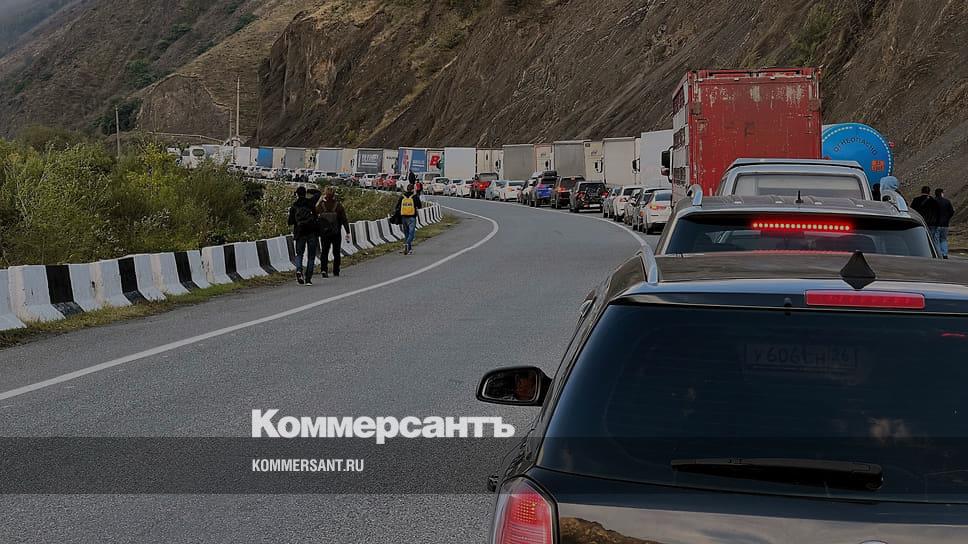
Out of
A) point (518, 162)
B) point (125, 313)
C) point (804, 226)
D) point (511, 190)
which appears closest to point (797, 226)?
point (804, 226)

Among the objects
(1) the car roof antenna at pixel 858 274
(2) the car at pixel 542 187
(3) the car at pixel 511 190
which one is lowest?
(3) the car at pixel 511 190

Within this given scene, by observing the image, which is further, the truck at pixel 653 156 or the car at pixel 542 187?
the car at pixel 542 187

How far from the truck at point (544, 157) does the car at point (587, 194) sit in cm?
1182

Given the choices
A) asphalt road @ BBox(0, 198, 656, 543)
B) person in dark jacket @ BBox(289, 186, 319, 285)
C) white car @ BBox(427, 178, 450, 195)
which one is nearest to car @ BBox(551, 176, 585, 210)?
white car @ BBox(427, 178, 450, 195)

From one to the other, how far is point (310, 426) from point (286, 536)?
2.87m

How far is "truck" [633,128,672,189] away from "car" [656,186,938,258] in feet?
→ 145

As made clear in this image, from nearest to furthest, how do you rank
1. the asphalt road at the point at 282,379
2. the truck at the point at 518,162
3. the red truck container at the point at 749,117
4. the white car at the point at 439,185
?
1. the asphalt road at the point at 282,379
2. the red truck container at the point at 749,117
3. the truck at the point at 518,162
4. the white car at the point at 439,185

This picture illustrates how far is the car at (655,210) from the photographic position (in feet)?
135

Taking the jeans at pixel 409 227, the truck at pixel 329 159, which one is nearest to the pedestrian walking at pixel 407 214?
the jeans at pixel 409 227

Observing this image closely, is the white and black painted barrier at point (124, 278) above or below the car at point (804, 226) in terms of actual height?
below

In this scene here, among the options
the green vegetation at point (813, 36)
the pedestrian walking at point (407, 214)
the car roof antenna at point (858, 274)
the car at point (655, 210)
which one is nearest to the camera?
the car roof antenna at point (858, 274)

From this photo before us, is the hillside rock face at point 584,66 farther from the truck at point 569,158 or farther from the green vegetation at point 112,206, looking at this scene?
the green vegetation at point 112,206

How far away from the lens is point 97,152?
3562cm

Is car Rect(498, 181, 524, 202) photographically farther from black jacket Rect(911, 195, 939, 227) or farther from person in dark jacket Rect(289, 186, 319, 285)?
person in dark jacket Rect(289, 186, 319, 285)
